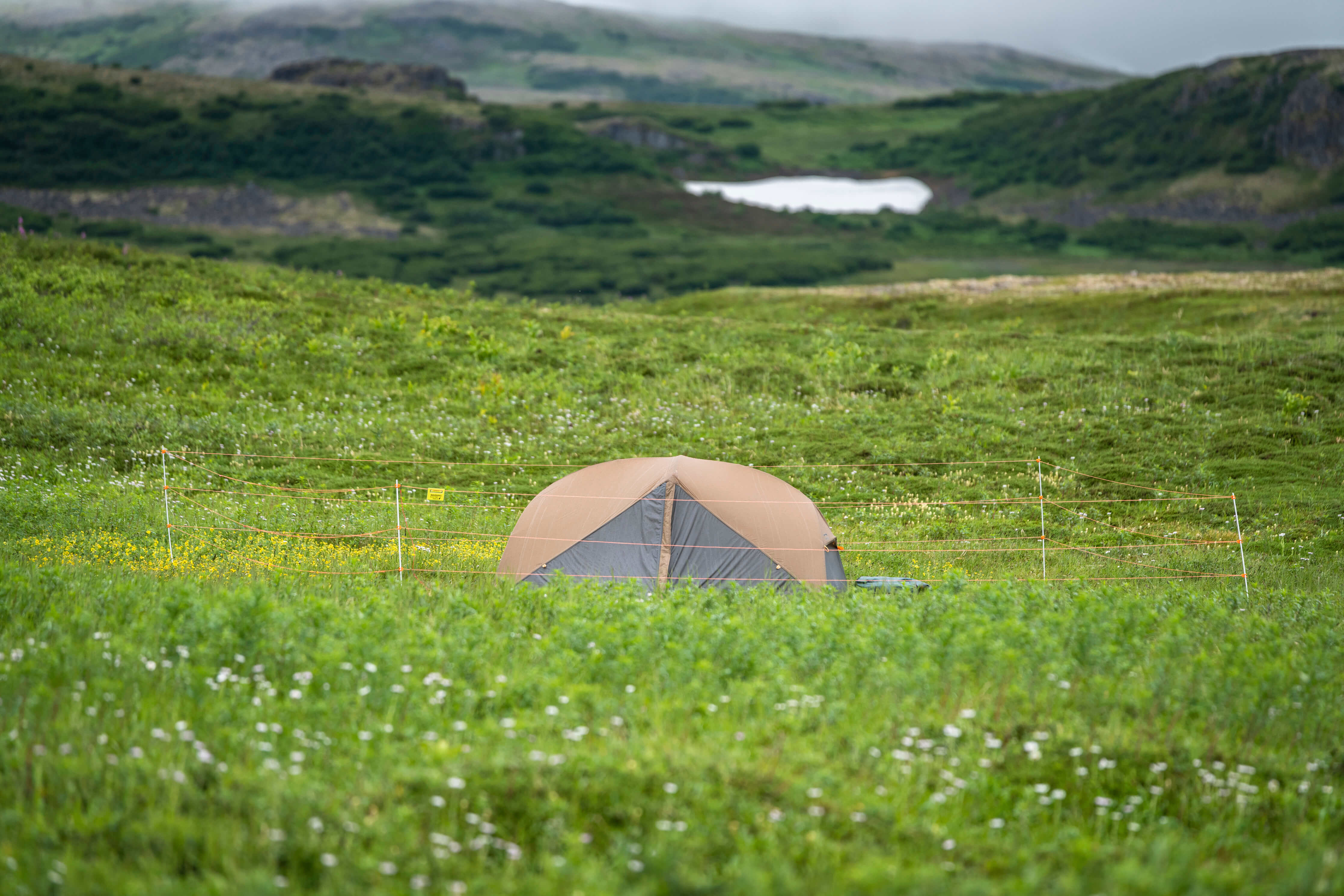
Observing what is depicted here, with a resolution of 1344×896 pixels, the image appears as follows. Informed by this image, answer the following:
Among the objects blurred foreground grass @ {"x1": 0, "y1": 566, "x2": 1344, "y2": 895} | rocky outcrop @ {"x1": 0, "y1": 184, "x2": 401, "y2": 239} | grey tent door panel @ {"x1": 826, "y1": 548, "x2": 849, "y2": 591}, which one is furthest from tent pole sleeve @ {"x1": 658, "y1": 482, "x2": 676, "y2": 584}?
rocky outcrop @ {"x1": 0, "y1": 184, "x2": 401, "y2": 239}

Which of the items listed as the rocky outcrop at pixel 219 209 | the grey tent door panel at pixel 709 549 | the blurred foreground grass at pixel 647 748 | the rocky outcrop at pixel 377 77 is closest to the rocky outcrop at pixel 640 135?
the rocky outcrop at pixel 377 77

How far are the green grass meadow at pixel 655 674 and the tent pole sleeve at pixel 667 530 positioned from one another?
5.71 ft

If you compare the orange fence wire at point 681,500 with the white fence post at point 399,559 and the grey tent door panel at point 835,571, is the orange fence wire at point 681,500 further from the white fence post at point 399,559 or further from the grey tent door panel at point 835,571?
the grey tent door panel at point 835,571

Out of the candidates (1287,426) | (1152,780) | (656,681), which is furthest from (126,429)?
(1287,426)

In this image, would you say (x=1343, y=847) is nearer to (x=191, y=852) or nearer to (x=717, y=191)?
(x=191, y=852)

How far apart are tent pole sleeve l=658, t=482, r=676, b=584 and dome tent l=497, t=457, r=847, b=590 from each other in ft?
0.04

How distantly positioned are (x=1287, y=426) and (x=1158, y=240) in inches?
2952

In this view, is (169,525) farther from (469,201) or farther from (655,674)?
(469,201)

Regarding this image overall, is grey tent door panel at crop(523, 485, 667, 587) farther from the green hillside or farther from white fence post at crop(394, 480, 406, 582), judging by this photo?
the green hillside

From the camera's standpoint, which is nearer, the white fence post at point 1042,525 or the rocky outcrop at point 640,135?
the white fence post at point 1042,525

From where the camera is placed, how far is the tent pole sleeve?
12898 millimetres

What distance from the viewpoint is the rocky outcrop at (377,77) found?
133 metres

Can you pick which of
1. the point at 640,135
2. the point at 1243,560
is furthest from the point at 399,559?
the point at 640,135

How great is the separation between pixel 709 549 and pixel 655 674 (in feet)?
17.0
